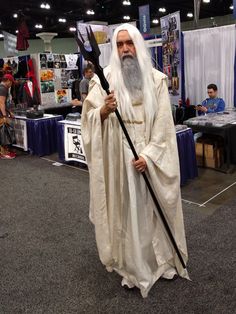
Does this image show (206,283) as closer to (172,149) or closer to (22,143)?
(172,149)

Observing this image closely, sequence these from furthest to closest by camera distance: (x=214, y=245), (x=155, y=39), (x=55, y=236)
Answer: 1. (x=155, y=39)
2. (x=55, y=236)
3. (x=214, y=245)

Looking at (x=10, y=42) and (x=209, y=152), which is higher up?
(x=10, y=42)

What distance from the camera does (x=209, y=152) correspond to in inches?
172

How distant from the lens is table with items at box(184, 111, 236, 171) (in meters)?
4.16

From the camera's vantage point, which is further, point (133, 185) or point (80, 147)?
point (80, 147)

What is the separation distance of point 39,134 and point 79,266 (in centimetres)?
342

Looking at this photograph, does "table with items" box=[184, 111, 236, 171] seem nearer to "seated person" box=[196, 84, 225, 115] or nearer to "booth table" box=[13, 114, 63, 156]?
"seated person" box=[196, 84, 225, 115]

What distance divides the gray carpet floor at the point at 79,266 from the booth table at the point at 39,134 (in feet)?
6.12

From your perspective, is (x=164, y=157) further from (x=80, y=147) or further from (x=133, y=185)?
(x=80, y=147)

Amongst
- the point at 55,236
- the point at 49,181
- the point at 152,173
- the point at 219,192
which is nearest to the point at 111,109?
the point at 152,173

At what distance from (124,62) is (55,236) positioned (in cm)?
169

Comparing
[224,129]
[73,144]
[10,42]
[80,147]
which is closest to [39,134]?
[73,144]

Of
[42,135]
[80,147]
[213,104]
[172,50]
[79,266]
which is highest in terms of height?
[172,50]

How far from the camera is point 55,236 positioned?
2828 millimetres
